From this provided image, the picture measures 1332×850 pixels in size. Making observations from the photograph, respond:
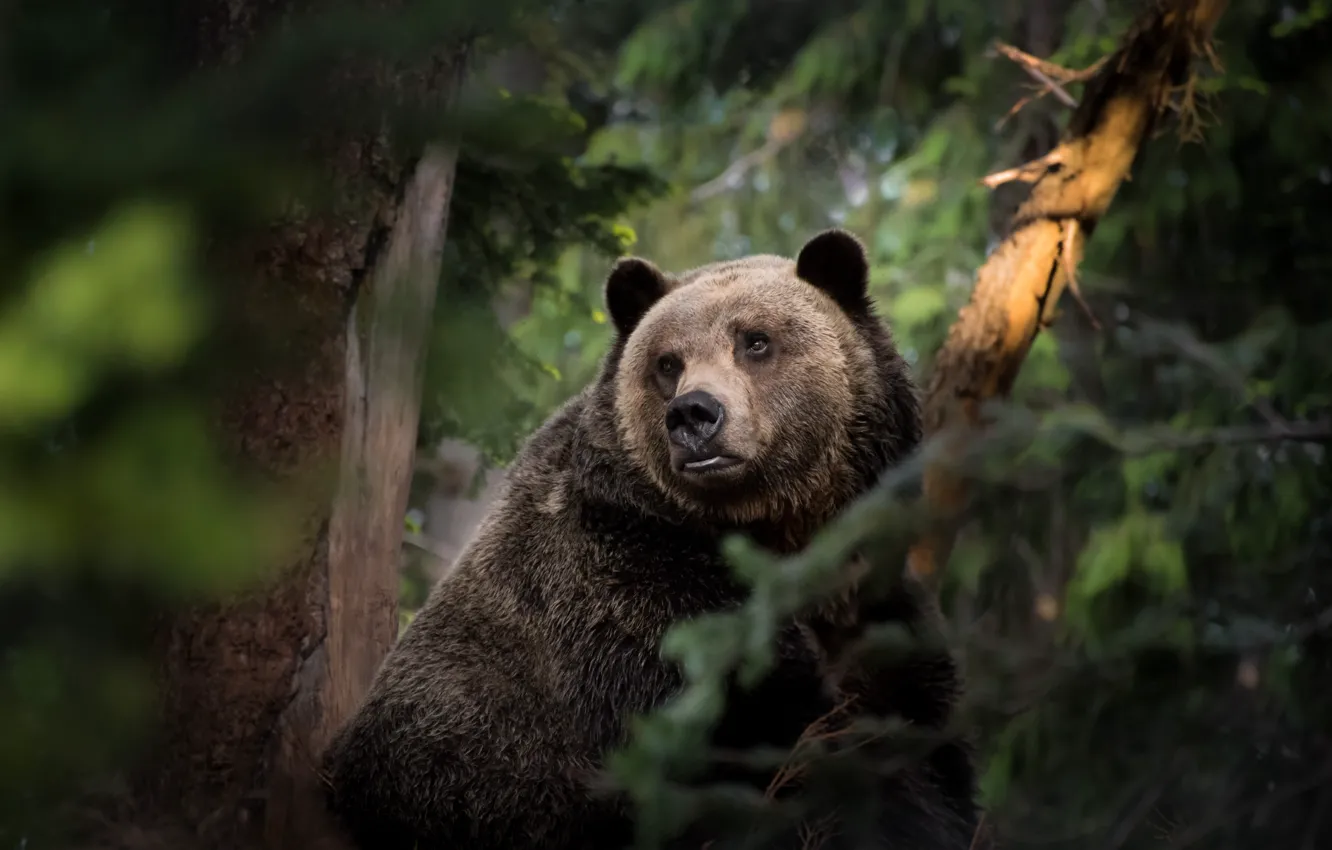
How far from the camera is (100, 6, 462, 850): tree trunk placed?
3143 millimetres

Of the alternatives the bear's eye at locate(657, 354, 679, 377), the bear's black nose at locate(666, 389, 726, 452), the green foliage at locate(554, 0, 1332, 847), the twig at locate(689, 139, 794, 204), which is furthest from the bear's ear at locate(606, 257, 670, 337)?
the twig at locate(689, 139, 794, 204)

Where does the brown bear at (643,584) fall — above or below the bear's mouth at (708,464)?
below

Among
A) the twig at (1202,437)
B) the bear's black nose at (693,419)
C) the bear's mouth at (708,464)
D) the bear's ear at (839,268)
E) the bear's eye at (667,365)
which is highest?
the twig at (1202,437)

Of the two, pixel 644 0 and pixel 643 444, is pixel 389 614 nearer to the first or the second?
pixel 643 444

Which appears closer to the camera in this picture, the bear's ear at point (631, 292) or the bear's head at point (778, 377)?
the bear's head at point (778, 377)

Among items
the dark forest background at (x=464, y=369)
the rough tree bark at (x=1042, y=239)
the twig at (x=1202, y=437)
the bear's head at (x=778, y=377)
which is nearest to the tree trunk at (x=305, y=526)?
the dark forest background at (x=464, y=369)

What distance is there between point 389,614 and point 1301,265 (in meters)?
5.57

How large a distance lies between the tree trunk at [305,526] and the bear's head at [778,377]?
742 millimetres

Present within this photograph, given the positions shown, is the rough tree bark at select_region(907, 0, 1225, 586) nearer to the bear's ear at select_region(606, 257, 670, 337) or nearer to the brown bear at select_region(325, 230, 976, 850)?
the brown bear at select_region(325, 230, 976, 850)

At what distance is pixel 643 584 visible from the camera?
3996 mm

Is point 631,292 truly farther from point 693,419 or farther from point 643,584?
point 643,584

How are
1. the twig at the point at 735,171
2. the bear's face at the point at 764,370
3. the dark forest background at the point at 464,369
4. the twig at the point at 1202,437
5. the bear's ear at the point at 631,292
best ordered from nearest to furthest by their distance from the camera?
1. the dark forest background at the point at 464,369
2. the twig at the point at 1202,437
3. the bear's face at the point at 764,370
4. the bear's ear at the point at 631,292
5. the twig at the point at 735,171

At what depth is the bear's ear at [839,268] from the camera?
14.5 ft

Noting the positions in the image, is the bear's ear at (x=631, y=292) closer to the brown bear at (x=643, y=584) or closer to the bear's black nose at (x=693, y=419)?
the brown bear at (x=643, y=584)
